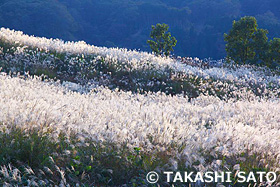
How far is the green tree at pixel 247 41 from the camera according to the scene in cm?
2222

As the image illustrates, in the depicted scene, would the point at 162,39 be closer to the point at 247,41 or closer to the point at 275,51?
the point at 247,41

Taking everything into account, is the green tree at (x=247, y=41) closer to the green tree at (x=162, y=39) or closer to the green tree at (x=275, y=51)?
the green tree at (x=275, y=51)

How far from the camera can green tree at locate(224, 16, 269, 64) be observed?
875 inches

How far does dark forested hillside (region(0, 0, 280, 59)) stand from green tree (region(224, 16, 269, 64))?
100560 millimetres

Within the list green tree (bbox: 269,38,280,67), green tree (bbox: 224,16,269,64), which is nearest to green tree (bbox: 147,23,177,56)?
green tree (bbox: 224,16,269,64)

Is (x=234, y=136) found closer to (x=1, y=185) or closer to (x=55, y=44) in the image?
(x=1, y=185)

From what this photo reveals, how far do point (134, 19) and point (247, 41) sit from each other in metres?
129

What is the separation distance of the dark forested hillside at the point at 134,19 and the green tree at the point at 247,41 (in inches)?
3959

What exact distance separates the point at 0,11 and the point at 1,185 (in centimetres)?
12900

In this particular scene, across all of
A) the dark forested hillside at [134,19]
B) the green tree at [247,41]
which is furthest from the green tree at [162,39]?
the dark forested hillside at [134,19]

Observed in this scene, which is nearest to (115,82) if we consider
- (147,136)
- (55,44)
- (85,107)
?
(55,44)

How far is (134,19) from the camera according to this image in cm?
14712

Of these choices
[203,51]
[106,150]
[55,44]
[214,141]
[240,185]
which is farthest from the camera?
[203,51]

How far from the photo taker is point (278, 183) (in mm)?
3469
